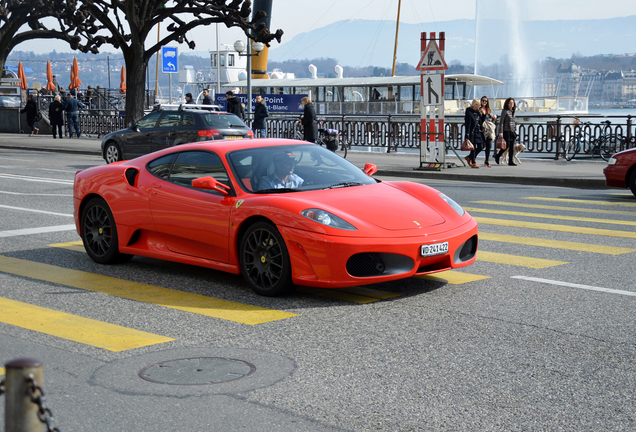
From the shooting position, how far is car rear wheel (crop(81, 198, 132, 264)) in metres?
8.20

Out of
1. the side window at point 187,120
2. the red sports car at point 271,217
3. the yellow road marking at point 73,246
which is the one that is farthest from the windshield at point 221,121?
the red sports car at point 271,217

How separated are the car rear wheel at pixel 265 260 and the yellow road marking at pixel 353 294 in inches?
15.1

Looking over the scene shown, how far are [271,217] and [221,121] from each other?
1444 centimetres

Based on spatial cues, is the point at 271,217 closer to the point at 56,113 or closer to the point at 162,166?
the point at 162,166

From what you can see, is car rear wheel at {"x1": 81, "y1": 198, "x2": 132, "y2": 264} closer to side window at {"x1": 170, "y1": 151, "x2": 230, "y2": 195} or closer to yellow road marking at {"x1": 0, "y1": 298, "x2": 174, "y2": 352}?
side window at {"x1": 170, "y1": 151, "x2": 230, "y2": 195}

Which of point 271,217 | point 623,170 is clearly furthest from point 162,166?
point 623,170

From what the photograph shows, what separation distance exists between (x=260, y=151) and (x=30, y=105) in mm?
33498

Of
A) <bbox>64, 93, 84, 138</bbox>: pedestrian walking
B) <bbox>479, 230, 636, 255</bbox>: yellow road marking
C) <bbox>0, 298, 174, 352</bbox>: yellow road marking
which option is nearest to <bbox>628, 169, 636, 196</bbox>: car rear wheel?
<bbox>479, 230, 636, 255</bbox>: yellow road marking

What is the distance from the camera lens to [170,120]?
20.8 metres

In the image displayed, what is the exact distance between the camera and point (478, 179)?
63.0 ft

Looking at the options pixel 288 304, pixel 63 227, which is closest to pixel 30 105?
pixel 63 227

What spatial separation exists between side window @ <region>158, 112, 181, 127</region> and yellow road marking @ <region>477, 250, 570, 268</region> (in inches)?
517

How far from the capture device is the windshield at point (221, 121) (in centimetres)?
2048

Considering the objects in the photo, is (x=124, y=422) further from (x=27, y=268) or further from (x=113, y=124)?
(x=113, y=124)
